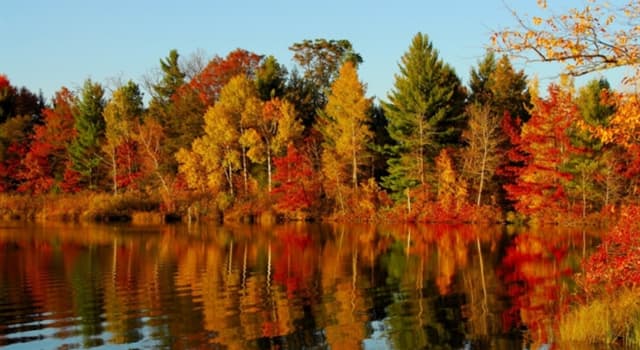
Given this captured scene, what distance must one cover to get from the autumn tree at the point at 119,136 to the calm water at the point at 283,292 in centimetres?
2481

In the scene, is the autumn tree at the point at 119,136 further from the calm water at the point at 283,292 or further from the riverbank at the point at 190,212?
the calm water at the point at 283,292

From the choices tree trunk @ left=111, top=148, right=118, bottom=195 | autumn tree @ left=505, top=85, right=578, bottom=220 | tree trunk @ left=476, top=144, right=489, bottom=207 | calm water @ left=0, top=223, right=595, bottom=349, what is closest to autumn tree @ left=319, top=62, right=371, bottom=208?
tree trunk @ left=476, top=144, right=489, bottom=207

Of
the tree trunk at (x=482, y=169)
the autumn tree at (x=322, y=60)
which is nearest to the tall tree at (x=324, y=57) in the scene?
the autumn tree at (x=322, y=60)

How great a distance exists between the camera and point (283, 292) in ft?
65.2

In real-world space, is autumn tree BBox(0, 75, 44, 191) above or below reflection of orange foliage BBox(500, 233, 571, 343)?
above

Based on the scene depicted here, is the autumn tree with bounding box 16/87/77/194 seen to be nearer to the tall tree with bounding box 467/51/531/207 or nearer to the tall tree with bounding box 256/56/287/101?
the tall tree with bounding box 256/56/287/101

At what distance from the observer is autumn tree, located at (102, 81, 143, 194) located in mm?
61219

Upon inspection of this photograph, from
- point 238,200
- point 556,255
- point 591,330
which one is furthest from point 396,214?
point 591,330

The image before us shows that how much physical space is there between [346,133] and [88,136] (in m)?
24.8

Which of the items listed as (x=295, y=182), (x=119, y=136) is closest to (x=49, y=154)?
(x=119, y=136)

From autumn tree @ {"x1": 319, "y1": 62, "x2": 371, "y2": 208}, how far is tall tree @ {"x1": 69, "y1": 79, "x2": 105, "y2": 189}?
21762 mm

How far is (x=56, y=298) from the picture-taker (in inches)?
740

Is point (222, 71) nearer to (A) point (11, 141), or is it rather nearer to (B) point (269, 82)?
(B) point (269, 82)

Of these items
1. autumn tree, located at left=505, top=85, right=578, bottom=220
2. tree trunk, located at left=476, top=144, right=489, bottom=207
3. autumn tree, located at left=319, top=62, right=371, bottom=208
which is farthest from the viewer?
autumn tree, located at left=319, top=62, right=371, bottom=208
